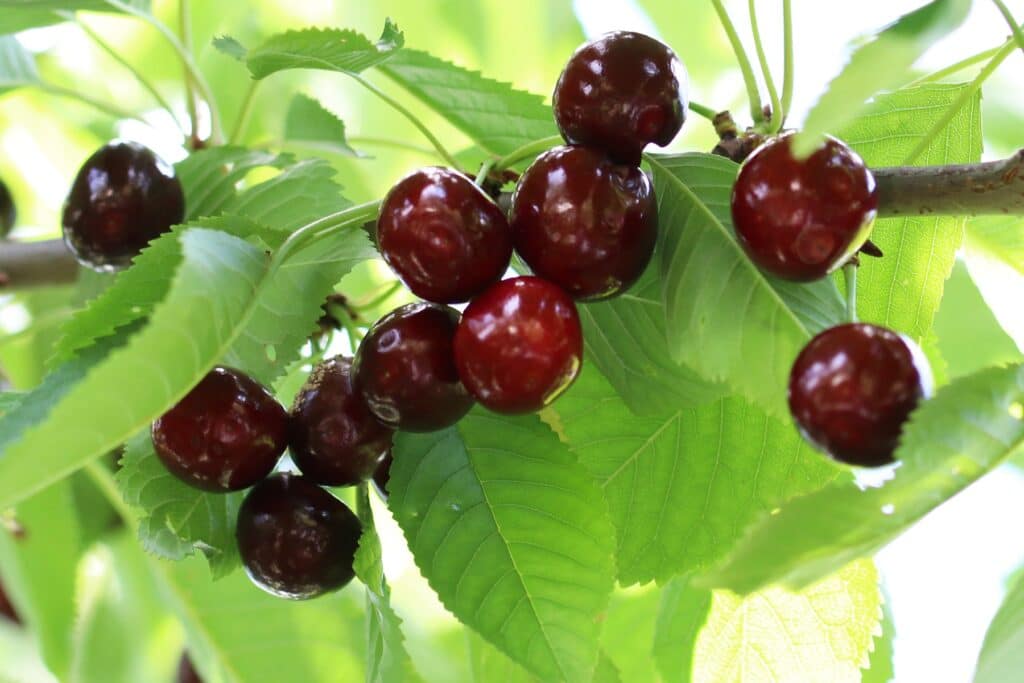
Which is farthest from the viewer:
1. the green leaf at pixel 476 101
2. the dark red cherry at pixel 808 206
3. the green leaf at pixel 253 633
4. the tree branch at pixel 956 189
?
the green leaf at pixel 253 633

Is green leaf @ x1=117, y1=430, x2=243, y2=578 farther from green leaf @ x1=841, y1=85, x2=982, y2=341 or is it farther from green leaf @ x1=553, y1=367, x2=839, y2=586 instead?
green leaf @ x1=841, y1=85, x2=982, y2=341

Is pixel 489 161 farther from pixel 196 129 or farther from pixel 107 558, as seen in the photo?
pixel 107 558

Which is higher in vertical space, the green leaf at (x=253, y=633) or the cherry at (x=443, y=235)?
the cherry at (x=443, y=235)

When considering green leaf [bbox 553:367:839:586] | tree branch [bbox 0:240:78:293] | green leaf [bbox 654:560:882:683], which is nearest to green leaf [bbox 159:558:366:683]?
tree branch [bbox 0:240:78:293]

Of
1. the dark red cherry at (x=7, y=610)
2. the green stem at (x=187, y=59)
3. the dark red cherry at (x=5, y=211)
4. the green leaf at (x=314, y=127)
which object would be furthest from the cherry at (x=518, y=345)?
the dark red cherry at (x=7, y=610)

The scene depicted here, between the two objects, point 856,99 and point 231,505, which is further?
point 231,505

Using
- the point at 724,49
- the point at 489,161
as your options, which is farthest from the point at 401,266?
the point at 724,49

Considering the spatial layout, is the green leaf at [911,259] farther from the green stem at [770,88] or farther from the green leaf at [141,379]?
the green leaf at [141,379]
